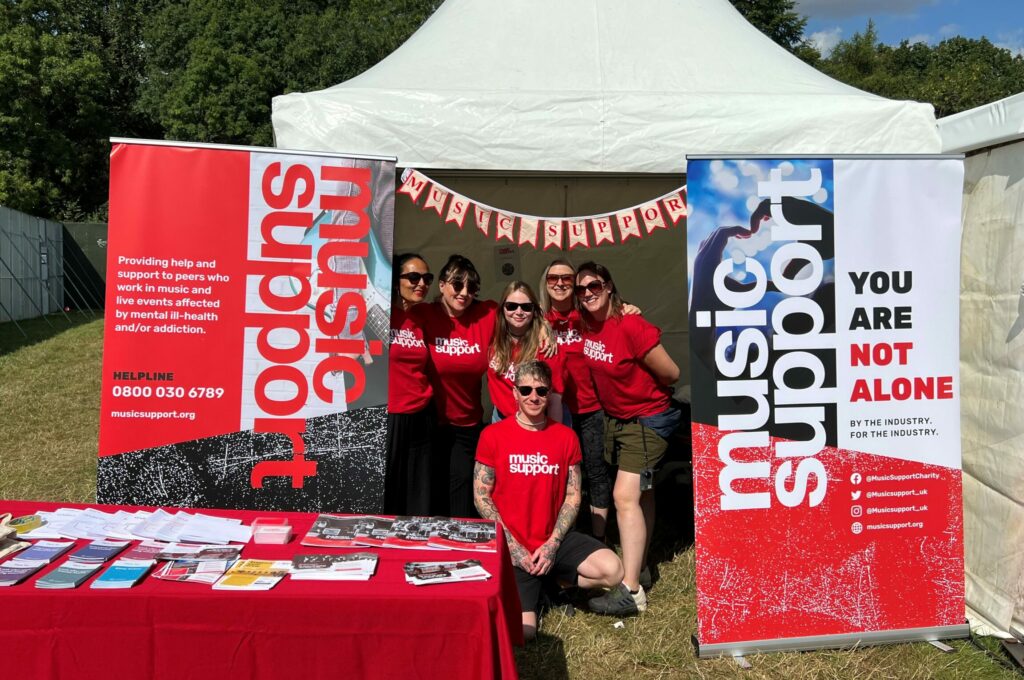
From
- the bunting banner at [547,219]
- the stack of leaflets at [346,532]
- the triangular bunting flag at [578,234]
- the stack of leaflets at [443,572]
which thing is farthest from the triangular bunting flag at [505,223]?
the stack of leaflets at [443,572]

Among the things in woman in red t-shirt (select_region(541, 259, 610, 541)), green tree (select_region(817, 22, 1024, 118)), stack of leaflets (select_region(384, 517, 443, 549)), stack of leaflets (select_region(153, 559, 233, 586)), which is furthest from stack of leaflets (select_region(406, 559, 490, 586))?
green tree (select_region(817, 22, 1024, 118))

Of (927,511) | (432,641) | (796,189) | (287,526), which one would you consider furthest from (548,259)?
(432,641)

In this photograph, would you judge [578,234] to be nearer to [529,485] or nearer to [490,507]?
Answer: [529,485]

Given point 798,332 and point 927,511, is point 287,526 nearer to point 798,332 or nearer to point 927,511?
point 798,332

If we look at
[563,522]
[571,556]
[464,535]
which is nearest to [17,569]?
[464,535]

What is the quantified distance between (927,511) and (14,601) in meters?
2.93

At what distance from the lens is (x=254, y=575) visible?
2023mm

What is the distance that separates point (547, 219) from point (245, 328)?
1321mm

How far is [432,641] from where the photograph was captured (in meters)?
1.93

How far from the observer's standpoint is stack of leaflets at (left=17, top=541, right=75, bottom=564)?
2.05 metres

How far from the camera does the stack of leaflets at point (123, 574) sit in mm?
1913

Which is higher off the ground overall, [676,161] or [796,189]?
[676,161]

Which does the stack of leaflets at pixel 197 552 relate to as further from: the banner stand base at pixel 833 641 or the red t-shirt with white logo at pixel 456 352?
the banner stand base at pixel 833 641

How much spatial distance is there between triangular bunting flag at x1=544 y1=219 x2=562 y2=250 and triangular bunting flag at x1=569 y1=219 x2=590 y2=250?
50 millimetres
